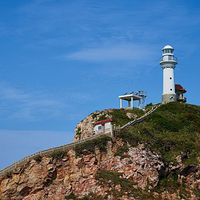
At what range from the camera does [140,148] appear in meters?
58.5

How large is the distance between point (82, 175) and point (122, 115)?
2016 centimetres

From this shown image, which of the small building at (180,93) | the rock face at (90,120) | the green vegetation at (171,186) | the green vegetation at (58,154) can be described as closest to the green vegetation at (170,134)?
the green vegetation at (171,186)

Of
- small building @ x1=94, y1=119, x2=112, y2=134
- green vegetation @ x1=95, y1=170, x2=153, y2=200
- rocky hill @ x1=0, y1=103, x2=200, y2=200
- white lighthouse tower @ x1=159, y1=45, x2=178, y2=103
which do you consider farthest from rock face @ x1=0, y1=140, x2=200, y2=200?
white lighthouse tower @ x1=159, y1=45, x2=178, y2=103

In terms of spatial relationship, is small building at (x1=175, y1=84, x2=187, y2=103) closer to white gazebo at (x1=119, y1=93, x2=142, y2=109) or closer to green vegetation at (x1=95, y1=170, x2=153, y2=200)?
white gazebo at (x1=119, y1=93, x2=142, y2=109)

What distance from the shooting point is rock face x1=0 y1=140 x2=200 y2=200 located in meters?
52.7

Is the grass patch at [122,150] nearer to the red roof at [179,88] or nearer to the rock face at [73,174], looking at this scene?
the rock face at [73,174]

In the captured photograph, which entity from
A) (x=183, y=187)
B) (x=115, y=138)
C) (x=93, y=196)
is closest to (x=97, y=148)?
(x=115, y=138)

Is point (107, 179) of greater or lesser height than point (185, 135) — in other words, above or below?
below

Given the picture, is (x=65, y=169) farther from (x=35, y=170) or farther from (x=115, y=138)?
(x=115, y=138)

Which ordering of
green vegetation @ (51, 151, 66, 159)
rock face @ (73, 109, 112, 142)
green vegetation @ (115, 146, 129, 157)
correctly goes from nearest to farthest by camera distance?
1. green vegetation @ (51, 151, 66, 159)
2. green vegetation @ (115, 146, 129, 157)
3. rock face @ (73, 109, 112, 142)

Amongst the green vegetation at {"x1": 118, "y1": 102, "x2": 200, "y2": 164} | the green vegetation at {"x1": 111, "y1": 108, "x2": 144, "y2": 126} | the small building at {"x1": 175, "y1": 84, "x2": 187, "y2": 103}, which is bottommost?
the green vegetation at {"x1": 118, "y1": 102, "x2": 200, "y2": 164}

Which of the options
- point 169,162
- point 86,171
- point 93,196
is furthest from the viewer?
point 169,162

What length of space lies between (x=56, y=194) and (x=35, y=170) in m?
3.52

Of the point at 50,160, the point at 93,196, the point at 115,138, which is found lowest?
the point at 93,196
